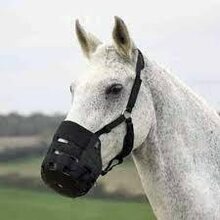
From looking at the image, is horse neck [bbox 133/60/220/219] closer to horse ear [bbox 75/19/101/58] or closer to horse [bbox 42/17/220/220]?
horse [bbox 42/17/220/220]

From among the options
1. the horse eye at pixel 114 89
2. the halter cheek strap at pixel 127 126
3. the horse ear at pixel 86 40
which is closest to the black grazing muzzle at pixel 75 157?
the halter cheek strap at pixel 127 126

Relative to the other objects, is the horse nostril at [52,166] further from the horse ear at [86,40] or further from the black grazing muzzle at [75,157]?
the horse ear at [86,40]

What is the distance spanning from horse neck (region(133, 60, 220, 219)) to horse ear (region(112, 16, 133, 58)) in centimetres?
22

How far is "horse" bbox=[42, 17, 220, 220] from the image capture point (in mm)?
5074

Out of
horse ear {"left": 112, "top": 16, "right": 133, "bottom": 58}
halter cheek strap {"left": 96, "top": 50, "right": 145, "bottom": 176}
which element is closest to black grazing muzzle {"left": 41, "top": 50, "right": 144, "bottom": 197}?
halter cheek strap {"left": 96, "top": 50, "right": 145, "bottom": 176}

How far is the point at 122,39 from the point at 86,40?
46cm

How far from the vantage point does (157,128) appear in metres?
5.25

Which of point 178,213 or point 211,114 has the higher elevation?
point 211,114

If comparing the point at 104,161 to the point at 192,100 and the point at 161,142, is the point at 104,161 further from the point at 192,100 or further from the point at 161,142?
the point at 192,100

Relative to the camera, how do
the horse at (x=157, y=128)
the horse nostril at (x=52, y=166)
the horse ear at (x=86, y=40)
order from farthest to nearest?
Result: the horse ear at (x=86, y=40), the horse at (x=157, y=128), the horse nostril at (x=52, y=166)

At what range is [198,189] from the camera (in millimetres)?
5098

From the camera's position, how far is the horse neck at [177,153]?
512cm

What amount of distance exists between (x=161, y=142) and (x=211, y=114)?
0.50 m

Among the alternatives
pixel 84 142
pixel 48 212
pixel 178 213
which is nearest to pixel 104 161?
pixel 84 142
